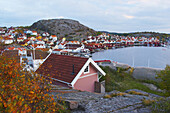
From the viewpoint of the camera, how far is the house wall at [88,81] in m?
9.75

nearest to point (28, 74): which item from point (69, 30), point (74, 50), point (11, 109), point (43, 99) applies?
point (43, 99)

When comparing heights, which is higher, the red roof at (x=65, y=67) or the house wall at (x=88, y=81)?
the red roof at (x=65, y=67)

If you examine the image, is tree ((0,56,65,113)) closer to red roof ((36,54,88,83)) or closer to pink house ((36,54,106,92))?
pink house ((36,54,106,92))

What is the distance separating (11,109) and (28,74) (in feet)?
5.98

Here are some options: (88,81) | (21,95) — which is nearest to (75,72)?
(88,81)

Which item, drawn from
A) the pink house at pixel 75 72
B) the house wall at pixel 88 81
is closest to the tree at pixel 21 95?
the pink house at pixel 75 72

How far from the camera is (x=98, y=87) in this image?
10.9 m

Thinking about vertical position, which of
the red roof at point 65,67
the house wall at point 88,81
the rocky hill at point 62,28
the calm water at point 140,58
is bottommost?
the calm water at point 140,58

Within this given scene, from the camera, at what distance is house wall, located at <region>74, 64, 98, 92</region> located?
975 centimetres

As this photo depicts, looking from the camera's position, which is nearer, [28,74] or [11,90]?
[11,90]

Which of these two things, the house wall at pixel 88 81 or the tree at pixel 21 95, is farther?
the house wall at pixel 88 81

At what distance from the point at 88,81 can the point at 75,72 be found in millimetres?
1546

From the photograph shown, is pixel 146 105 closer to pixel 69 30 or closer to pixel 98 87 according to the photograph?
pixel 98 87

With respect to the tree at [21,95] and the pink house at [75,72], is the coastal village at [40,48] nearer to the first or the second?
the pink house at [75,72]
